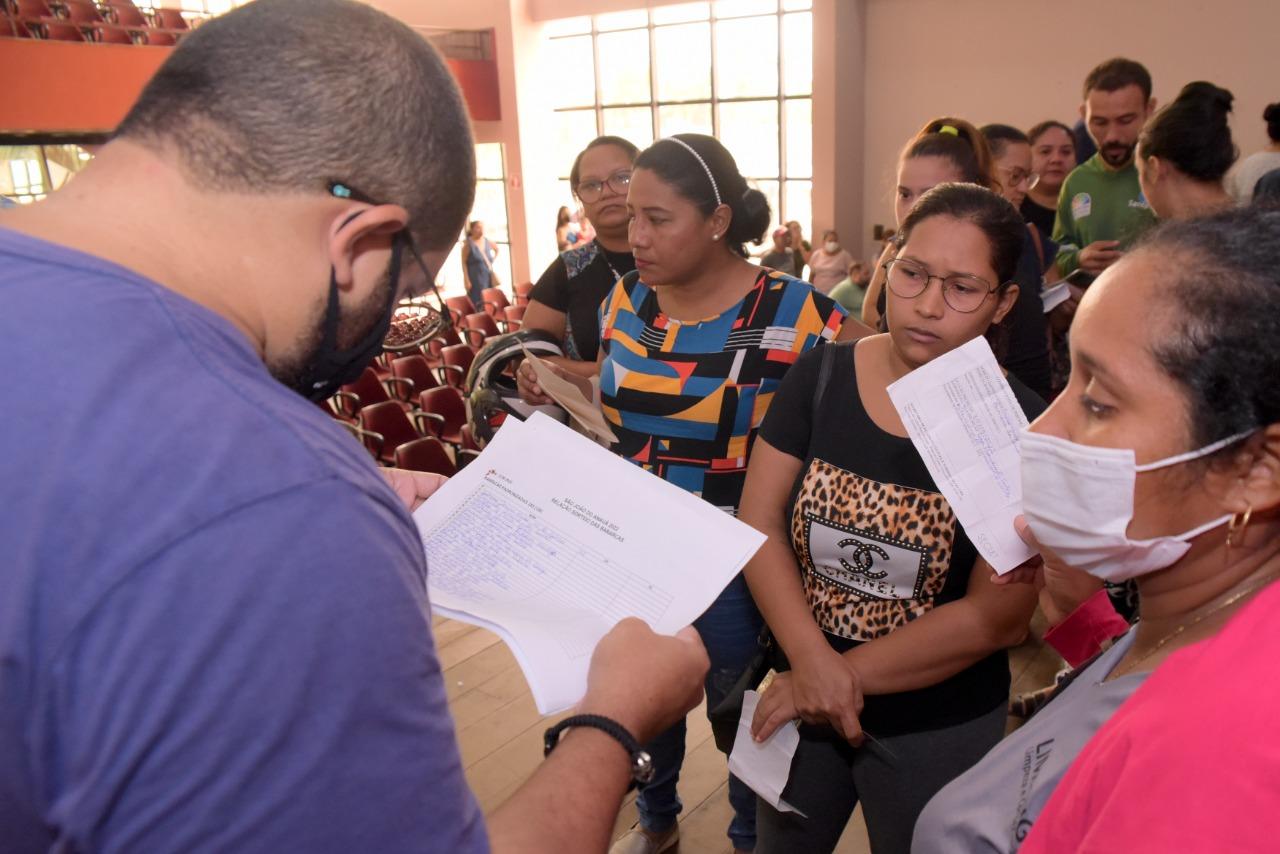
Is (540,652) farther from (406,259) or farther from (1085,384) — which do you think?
(1085,384)

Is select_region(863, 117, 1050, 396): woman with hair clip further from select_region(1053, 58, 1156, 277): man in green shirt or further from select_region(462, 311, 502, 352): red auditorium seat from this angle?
select_region(462, 311, 502, 352): red auditorium seat

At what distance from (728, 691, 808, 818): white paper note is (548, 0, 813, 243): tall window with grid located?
10120mm

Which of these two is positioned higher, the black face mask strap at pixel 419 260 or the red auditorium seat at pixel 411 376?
the black face mask strap at pixel 419 260

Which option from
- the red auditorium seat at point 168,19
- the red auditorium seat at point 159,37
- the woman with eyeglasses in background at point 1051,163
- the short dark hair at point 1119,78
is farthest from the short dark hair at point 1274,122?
the red auditorium seat at point 168,19

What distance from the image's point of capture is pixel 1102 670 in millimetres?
1087

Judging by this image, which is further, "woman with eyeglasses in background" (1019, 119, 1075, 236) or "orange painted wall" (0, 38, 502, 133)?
"orange painted wall" (0, 38, 502, 133)

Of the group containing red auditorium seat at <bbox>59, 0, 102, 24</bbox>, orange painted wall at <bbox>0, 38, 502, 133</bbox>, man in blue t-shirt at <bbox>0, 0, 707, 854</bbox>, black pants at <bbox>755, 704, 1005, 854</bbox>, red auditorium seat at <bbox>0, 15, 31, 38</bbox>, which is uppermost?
red auditorium seat at <bbox>59, 0, 102, 24</bbox>

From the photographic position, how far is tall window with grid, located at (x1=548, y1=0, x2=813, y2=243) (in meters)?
11.4

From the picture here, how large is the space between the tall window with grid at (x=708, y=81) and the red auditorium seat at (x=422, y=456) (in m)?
8.12

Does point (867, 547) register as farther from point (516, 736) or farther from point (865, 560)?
point (516, 736)

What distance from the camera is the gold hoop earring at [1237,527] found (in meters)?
0.90

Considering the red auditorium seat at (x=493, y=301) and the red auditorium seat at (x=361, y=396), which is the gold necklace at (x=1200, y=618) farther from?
the red auditorium seat at (x=493, y=301)

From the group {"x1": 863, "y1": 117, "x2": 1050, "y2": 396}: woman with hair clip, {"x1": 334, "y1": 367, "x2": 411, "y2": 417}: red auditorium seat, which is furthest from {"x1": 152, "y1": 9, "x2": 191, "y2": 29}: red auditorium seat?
{"x1": 863, "y1": 117, "x2": 1050, "y2": 396}: woman with hair clip

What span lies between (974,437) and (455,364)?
5463mm
